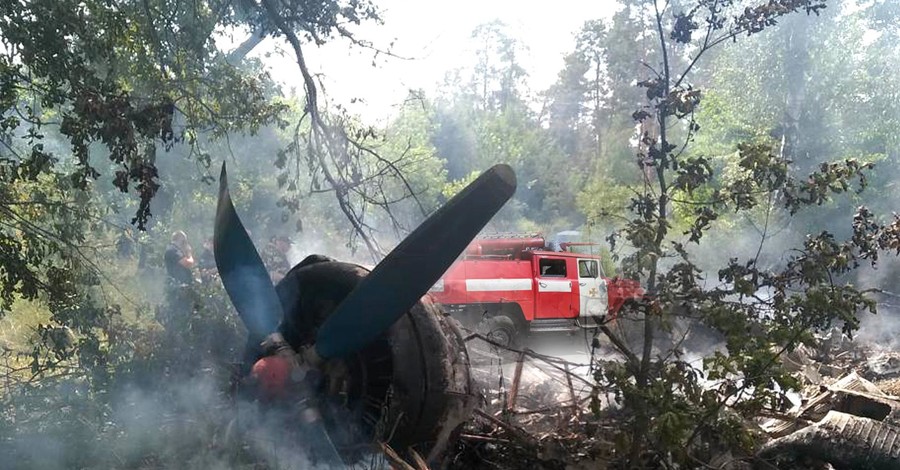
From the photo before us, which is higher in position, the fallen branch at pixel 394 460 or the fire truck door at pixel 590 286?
the fire truck door at pixel 590 286

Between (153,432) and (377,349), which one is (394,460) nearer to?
(377,349)

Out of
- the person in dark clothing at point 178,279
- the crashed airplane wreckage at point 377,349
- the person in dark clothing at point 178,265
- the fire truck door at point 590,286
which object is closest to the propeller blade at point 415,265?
the crashed airplane wreckage at point 377,349

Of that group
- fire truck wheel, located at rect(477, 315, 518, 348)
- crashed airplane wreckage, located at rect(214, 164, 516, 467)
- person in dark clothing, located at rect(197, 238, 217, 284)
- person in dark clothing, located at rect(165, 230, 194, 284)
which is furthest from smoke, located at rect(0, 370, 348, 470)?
fire truck wheel, located at rect(477, 315, 518, 348)

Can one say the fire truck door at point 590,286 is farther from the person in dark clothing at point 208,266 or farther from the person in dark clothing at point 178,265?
the person in dark clothing at point 178,265

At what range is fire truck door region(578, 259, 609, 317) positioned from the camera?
13.2m

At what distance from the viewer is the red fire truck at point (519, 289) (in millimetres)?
12531

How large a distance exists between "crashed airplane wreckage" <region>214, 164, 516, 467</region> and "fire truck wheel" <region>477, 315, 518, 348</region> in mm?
7590

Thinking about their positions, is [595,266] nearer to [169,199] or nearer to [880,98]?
[169,199]

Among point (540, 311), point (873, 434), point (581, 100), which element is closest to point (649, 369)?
point (873, 434)

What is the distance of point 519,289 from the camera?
12977 millimetres

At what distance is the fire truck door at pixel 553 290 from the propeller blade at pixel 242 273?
859 centimetres

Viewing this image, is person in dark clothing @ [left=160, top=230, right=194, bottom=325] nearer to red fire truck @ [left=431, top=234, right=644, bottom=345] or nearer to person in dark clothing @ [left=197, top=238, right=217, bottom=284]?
person in dark clothing @ [left=197, top=238, right=217, bottom=284]

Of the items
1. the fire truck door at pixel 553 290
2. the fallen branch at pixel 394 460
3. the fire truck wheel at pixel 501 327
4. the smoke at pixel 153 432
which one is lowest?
the smoke at pixel 153 432

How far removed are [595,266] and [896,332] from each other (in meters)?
7.28
